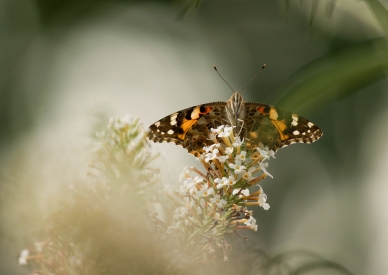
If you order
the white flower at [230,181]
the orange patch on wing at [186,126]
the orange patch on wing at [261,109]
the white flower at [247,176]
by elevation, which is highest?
the orange patch on wing at [261,109]

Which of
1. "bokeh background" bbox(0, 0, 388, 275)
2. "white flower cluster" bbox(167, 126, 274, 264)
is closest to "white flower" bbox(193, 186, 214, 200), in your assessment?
"white flower cluster" bbox(167, 126, 274, 264)

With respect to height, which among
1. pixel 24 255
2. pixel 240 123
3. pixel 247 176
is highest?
pixel 240 123

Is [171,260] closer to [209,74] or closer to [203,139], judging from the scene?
[203,139]

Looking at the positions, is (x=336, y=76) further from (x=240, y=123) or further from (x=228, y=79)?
(x=228, y=79)

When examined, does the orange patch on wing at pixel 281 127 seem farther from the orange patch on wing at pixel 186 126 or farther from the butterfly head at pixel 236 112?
the orange patch on wing at pixel 186 126

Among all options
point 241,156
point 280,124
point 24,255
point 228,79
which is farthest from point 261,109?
point 228,79

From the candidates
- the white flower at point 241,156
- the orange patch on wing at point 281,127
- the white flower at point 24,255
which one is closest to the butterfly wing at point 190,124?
the orange patch on wing at point 281,127

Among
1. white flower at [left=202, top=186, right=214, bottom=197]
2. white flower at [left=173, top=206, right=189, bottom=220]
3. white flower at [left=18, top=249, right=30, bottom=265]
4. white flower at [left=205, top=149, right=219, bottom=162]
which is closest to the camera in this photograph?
white flower at [left=18, top=249, right=30, bottom=265]

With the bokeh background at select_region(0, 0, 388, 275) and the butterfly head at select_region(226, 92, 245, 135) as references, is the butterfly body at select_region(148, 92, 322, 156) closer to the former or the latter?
the butterfly head at select_region(226, 92, 245, 135)
